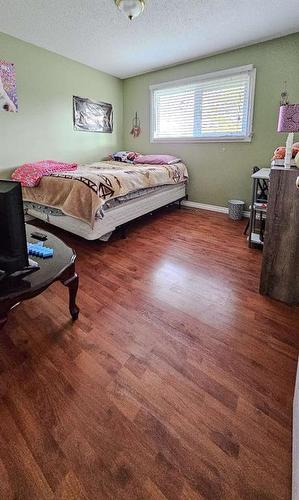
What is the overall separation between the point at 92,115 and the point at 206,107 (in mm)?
1825

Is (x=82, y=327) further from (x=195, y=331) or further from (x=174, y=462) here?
(x=174, y=462)

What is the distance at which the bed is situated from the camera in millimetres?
2307

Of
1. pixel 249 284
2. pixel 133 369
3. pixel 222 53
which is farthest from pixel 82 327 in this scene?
pixel 222 53

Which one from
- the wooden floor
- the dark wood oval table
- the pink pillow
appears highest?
the pink pillow

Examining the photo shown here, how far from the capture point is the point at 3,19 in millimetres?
2451

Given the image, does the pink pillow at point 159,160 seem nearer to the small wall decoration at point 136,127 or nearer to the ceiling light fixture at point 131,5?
the small wall decoration at point 136,127

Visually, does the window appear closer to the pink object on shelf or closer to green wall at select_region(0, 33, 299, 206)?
green wall at select_region(0, 33, 299, 206)

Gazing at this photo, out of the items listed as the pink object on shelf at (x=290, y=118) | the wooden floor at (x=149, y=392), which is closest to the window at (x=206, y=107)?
the pink object on shelf at (x=290, y=118)

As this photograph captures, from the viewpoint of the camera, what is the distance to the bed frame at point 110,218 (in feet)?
7.86

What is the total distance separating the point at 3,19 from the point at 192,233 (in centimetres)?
297

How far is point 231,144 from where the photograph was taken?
343cm

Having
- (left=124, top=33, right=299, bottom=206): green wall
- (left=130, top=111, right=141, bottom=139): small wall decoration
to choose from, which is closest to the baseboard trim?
(left=124, top=33, right=299, bottom=206): green wall

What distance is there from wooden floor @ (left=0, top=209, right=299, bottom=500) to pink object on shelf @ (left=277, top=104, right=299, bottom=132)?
46.2 inches

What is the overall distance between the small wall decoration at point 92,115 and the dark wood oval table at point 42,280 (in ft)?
9.86
